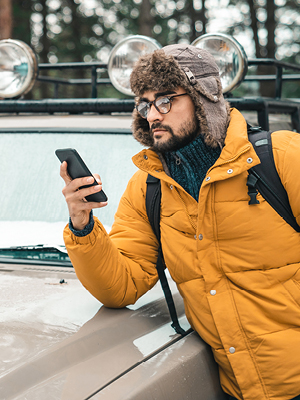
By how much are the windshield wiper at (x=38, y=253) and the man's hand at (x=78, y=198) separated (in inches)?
19.3

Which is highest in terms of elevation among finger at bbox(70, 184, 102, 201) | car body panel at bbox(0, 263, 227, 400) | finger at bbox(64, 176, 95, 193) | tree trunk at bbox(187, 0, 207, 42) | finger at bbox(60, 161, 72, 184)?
tree trunk at bbox(187, 0, 207, 42)

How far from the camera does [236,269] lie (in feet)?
5.91

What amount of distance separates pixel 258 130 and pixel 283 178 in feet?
0.87

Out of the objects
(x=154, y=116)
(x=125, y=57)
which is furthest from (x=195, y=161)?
(x=125, y=57)

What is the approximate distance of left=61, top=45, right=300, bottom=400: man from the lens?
1.75 meters

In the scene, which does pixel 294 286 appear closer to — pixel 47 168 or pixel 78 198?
pixel 78 198

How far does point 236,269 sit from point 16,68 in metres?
2.27

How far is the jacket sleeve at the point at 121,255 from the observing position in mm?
1868

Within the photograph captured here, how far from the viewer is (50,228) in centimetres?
236

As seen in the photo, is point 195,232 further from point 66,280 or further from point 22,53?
point 22,53

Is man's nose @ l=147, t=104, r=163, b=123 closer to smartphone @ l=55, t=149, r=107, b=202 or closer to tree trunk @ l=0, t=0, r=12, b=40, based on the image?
smartphone @ l=55, t=149, r=107, b=202

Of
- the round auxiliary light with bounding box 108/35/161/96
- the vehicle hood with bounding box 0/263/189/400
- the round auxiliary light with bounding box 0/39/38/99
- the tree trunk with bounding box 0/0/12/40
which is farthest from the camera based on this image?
the tree trunk with bounding box 0/0/12/40

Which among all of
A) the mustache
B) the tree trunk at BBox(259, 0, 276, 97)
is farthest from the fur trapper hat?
the tree trunk at BBox(259, 0, 276, 97)

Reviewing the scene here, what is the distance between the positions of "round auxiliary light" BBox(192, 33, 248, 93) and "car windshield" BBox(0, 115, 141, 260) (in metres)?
0.63
